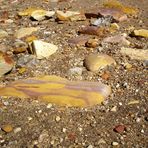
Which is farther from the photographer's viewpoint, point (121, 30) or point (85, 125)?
point (121, 30)

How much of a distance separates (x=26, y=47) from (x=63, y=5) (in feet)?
4.74

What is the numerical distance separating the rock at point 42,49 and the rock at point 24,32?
45 cm

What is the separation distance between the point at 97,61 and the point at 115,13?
4.18ft

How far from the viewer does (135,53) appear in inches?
151

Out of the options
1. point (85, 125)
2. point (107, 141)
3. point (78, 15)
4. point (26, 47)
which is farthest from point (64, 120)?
point (78, 15)

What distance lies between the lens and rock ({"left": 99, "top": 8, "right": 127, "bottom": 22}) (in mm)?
4680

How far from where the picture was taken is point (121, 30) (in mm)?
4418

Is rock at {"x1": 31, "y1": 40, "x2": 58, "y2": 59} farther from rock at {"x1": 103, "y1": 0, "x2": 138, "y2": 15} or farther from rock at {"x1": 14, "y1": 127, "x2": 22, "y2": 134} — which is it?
rock at {"x1": 103, "y1": 0, "x2": 138, "y2": 15}

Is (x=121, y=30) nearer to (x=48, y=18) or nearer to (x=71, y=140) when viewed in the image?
(x=48, y=18)

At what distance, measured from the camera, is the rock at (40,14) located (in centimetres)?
480

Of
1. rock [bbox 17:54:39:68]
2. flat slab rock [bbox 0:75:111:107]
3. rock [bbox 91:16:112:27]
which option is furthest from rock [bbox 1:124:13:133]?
rock [bbox 91:16:112:27]

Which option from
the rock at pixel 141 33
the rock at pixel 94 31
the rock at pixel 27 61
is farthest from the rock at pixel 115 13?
the rock at pixel 27 61

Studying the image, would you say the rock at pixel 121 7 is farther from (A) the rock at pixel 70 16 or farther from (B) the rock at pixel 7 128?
A: (B) the rock at pixel 7 128

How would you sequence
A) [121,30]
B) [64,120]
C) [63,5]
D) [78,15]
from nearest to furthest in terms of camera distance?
[64,120]
[121,30]
[78,15]
[63,5]
